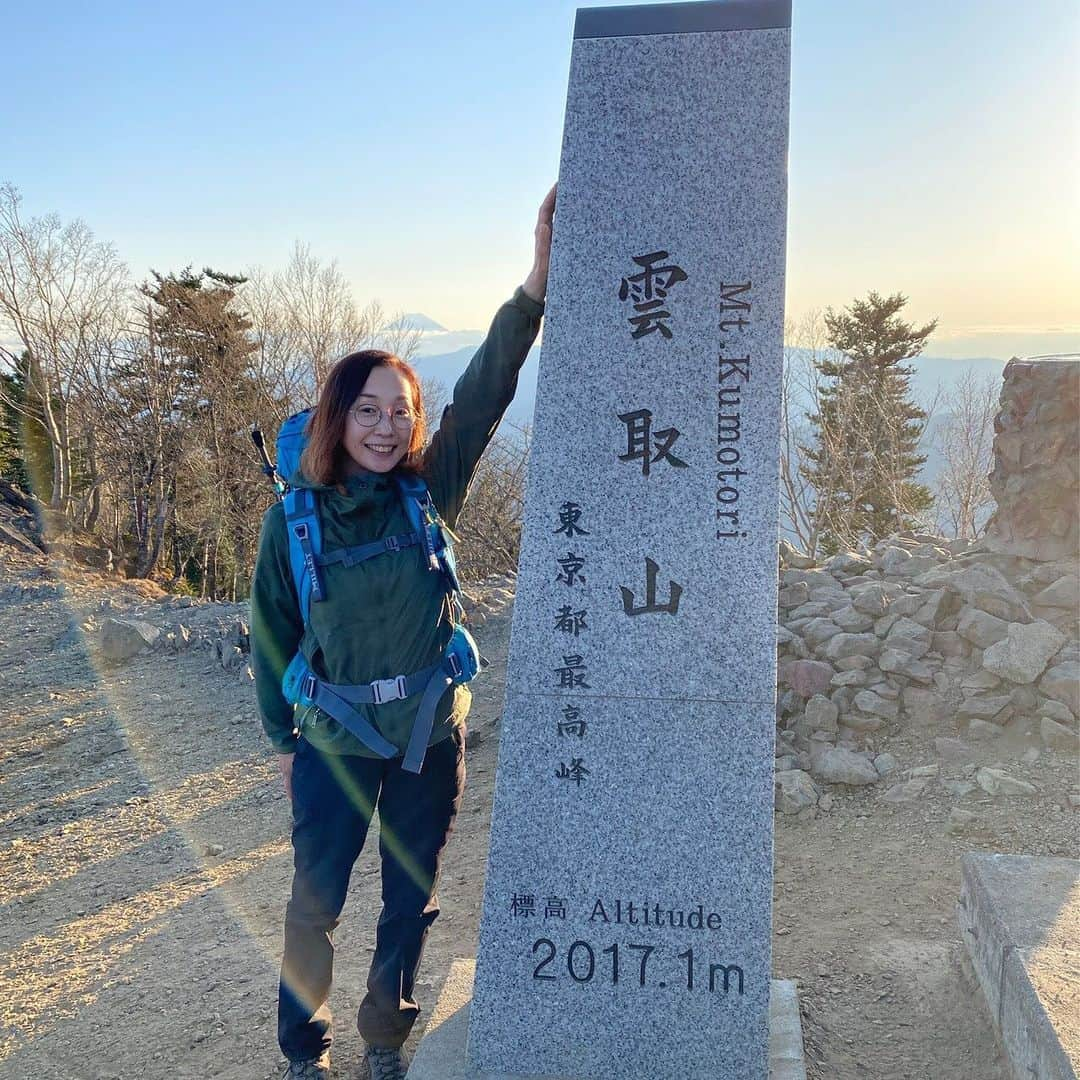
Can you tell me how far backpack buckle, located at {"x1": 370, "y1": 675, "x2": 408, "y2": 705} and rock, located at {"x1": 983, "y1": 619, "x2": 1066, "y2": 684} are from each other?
367 cm

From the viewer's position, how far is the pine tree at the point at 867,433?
55.2ft

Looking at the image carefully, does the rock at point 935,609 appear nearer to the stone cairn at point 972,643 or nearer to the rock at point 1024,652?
the stone cairn at point 972,643

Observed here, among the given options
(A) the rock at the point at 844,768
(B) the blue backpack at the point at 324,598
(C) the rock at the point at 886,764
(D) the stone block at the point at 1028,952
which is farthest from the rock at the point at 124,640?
(D) the stone block at the point at 1028,952

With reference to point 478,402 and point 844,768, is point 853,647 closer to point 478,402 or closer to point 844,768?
point 844,768

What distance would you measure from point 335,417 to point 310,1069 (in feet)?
5.89

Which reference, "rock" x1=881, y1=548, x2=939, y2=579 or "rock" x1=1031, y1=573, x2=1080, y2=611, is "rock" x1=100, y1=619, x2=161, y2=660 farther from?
"rock" x1=1031, y1=573, x2=1080, y2=611

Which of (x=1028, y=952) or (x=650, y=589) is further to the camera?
(x=1028, y=952)

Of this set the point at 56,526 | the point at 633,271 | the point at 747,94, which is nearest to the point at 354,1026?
the point at 633,271

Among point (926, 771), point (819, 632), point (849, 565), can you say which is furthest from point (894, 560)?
point (926, 771)

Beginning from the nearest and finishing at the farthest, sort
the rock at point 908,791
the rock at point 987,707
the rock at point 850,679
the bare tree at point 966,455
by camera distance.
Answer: the rock at point 908,791
the rock at point 987,707
the rock at point 850,679
the bare tree at point 966,455

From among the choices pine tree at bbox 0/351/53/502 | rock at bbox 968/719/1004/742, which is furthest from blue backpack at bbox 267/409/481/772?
pine tree at bbox 0/351/53/502

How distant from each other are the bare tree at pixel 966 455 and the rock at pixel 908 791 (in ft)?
42.3

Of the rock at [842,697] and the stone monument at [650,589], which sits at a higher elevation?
the stone monument at [650,589]

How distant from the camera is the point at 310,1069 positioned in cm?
257
